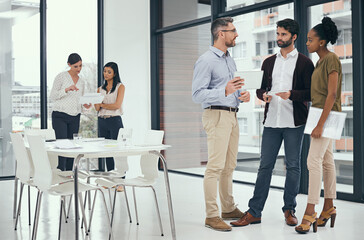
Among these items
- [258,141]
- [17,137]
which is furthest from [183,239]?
[258,141]

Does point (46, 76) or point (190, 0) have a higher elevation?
point (190, 0)

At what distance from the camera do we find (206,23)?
24.2 feet

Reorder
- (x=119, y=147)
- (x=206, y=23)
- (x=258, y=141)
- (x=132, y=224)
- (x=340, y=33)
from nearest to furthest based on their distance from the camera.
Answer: (x=119, y=147) < (x=132, y=224) < (x=340, y=33) < (x=258, y=141) < (x=206, y=23)

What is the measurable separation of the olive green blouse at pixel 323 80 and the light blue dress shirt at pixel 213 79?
2.23 ft

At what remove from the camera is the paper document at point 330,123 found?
3.79 m

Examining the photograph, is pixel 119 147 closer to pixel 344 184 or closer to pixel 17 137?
pixel 17 137

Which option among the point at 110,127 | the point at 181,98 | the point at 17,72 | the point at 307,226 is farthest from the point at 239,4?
the point at 307,226

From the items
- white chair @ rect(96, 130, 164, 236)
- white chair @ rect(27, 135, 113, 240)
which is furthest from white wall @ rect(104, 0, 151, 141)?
white chair @ rect(27, 135, 113, 240)

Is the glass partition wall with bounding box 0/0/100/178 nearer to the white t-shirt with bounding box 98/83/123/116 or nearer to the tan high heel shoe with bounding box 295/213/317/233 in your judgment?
the white t-shirt with bounding box 98/83/123/116

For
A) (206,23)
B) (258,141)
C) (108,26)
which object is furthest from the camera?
(108,26)

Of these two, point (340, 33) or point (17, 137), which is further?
point (340, 33)

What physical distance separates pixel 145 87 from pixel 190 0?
168 cm

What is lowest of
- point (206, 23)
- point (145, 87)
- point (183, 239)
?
point (183, 239)

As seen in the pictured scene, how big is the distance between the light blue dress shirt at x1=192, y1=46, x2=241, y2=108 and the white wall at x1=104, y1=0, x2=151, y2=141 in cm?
408
